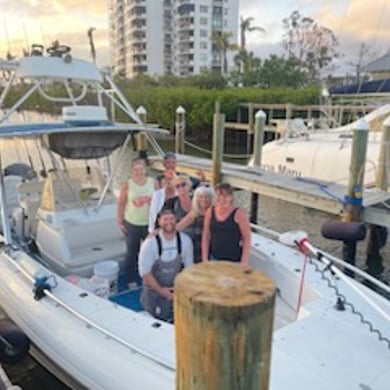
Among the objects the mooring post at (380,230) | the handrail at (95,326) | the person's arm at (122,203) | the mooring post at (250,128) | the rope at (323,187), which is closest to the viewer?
the handrail at (95,326)

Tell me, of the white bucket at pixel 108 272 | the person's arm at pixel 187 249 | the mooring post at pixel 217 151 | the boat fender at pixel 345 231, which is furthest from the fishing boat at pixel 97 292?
the mooring post at pixel 217 151

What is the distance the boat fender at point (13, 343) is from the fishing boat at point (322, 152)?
7106 mm

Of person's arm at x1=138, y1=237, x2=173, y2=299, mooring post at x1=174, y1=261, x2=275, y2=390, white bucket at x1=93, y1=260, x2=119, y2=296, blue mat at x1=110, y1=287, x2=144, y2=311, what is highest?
mooring post at x1=174, y1=261, x2=275, y2=390

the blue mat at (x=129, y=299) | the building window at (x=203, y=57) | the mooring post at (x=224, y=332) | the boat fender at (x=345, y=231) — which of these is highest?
the building window at (x=203, y=57)

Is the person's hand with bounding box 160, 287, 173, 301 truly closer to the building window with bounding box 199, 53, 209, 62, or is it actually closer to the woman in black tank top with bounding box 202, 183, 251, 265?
the woman in black tank top with bounding box 202, 183, 251, 265

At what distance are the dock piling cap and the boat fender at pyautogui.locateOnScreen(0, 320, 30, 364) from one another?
8.88 feet

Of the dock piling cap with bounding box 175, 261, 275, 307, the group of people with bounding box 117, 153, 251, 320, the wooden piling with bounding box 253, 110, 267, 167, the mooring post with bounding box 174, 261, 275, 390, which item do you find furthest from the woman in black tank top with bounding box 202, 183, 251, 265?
the wooden piling with bounding box 253, 110, 267, 167

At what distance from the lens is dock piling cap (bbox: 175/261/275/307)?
126cm

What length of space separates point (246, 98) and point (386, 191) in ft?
51.9

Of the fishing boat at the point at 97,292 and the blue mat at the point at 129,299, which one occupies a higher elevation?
the fishing boat at the point at 97,292

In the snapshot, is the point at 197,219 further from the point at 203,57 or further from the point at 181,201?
the point at 203,57

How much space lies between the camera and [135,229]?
4.16 m

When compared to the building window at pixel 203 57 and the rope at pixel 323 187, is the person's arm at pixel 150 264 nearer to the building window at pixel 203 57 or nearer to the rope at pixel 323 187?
the rope at pixel 323 187

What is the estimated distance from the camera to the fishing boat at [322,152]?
9633mm
